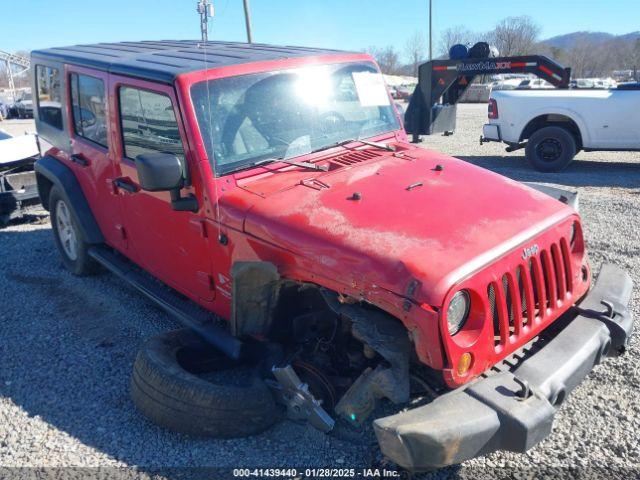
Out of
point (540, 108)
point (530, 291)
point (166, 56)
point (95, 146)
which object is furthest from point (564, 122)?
point (95, 146)

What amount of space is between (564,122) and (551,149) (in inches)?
23.1

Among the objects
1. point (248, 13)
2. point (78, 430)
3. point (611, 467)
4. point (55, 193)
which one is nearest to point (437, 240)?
point (611, 467)

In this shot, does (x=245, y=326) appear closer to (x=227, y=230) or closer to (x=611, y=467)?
(x=227, y=230)

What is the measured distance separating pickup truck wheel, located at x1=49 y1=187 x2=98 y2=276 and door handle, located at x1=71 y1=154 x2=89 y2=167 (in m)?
0.41

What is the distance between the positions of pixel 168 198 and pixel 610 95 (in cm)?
890

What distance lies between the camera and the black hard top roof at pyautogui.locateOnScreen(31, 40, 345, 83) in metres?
3.59

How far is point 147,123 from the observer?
3781 mm

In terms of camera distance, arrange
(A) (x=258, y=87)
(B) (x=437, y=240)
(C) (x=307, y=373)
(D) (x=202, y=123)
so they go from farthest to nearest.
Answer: (A) (x=258, y=87)
(D) (x=202, y=123)
(C) (x=307, y=373)
(B) (x=437, y=240)

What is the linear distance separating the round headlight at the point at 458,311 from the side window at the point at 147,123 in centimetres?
185

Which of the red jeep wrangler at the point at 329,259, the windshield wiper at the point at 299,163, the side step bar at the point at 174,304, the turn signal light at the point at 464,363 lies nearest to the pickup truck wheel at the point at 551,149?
the red jeep wrangler at the point at 329,259

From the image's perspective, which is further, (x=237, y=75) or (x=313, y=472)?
(x=237, y=75)

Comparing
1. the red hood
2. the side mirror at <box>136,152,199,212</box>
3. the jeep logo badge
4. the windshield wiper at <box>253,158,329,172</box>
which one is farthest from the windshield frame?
the jeep logo badge

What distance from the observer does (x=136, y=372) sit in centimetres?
327

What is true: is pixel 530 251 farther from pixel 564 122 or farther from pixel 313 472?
pixel 564 122
